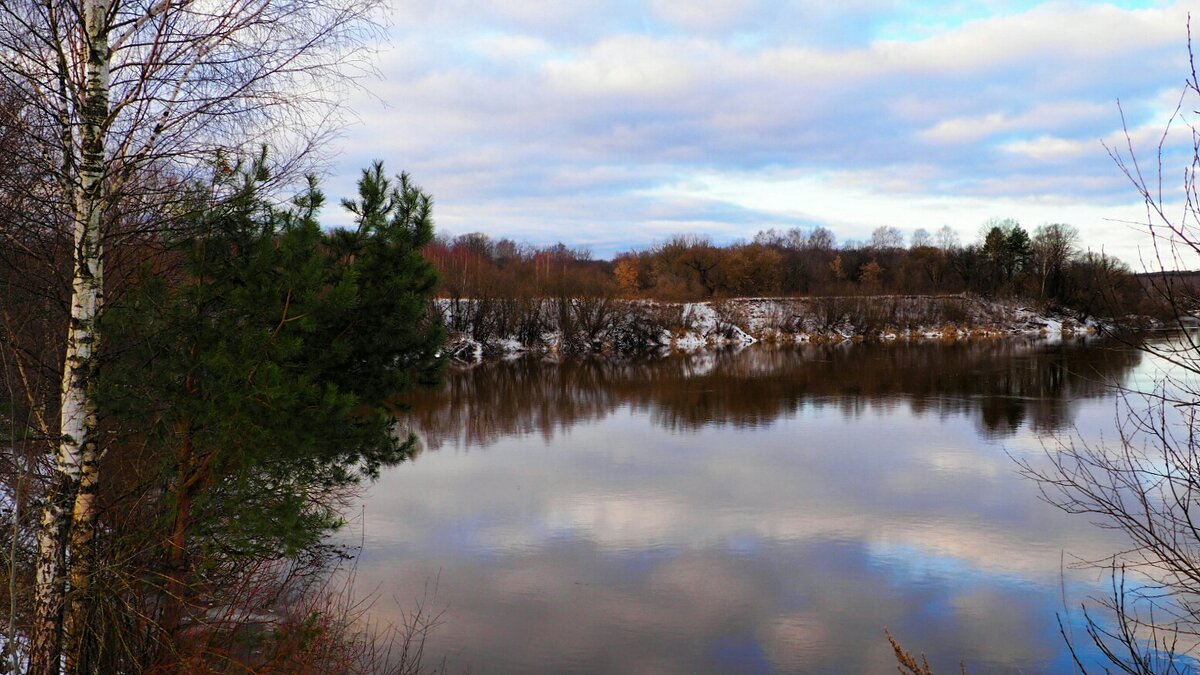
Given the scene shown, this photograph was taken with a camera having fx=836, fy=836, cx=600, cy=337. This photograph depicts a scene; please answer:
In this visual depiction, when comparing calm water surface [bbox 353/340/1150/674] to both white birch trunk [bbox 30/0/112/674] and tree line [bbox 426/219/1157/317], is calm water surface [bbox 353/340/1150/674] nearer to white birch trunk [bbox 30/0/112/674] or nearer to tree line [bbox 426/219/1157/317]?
white birch trunk [bbox 30/0/112/674]

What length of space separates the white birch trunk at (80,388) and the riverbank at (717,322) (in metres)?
30.8

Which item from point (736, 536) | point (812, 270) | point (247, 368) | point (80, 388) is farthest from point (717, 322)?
point (80, 388)

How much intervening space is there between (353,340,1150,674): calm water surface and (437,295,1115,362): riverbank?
17567 mm

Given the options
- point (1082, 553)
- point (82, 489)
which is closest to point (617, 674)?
point (82, 489)

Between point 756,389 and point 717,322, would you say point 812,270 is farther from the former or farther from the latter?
point 756,389

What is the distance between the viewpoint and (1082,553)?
9.77 m

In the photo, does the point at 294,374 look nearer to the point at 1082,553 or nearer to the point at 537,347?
the point at 1082,553

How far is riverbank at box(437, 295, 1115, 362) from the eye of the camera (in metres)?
38.2

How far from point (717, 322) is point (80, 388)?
41.6 m

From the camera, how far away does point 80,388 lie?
3912 mm

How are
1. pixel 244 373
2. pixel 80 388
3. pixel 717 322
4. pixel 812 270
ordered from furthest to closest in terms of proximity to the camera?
pixel 812 270 → pixel 717 322 → pixel 244 373 → pixel 80 388

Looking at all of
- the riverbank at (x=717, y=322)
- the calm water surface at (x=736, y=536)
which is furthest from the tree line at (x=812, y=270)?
the calm water surface at (x=736, y=536)

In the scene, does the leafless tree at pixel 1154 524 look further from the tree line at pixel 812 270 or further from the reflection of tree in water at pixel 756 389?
the tree line at pixel 812 270

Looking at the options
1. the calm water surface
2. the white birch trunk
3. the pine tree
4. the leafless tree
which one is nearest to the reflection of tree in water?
the calm water surface
